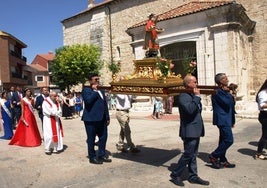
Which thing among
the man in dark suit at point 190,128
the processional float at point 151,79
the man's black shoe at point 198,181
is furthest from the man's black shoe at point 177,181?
the processional float at point 151,79

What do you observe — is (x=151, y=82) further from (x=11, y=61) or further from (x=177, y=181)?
(x=11, y=61)

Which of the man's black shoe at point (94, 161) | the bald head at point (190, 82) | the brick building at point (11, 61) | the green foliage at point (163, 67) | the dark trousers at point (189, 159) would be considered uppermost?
the brick building at point (11, 61)

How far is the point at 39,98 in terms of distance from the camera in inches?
388

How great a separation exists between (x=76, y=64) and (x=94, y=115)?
25.9 m

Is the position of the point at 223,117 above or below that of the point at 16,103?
below

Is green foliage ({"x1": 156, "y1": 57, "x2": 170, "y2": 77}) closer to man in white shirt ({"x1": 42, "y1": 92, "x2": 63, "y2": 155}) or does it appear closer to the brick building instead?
man in white shirt ({"x1": 42, "y1": 92, "x2": 63, "y2": 155})

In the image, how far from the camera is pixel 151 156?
6871 millimetres

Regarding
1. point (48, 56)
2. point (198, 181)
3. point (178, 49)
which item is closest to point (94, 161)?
point (198, 181)

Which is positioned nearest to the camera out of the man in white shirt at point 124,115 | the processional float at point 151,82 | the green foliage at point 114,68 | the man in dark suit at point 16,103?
the processional float at point 151,82

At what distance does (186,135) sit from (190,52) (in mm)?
14319

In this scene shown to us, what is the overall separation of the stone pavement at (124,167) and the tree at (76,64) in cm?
2164

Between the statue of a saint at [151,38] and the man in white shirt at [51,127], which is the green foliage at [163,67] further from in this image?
the man in white shirt at [51,127]

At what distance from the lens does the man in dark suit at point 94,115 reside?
20.5ft

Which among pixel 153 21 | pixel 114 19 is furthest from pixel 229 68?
pixel 114 19
